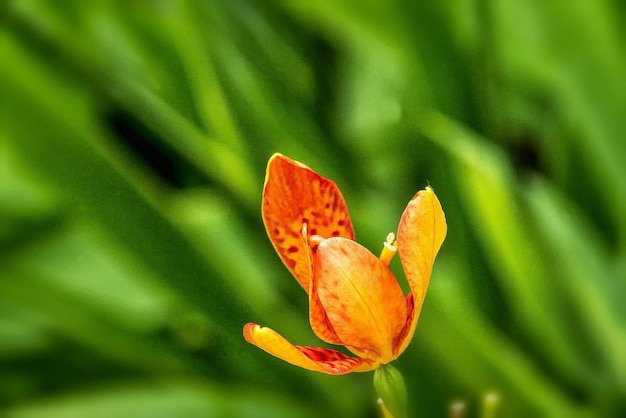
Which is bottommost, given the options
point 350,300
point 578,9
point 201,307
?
point 350,300

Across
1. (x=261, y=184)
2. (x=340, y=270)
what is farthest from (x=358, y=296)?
(x=261, y=184)

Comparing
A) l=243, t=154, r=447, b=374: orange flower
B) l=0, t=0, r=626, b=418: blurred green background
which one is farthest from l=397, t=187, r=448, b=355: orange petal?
l=0, t=0, r=626, b=418: blurred green background

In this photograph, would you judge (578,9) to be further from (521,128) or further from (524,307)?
(524,307)

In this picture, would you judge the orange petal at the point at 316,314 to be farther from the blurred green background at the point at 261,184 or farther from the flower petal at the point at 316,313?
the blurred green background at the point at 261,184

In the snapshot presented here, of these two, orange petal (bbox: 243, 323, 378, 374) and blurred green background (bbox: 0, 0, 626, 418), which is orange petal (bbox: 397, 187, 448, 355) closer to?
orange petal (bbox: 243, 323, 378, 374)

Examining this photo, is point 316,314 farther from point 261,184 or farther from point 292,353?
point 261,184

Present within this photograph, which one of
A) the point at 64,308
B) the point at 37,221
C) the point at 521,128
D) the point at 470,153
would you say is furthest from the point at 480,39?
the point at 37,221

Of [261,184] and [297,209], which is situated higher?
[261,184]
